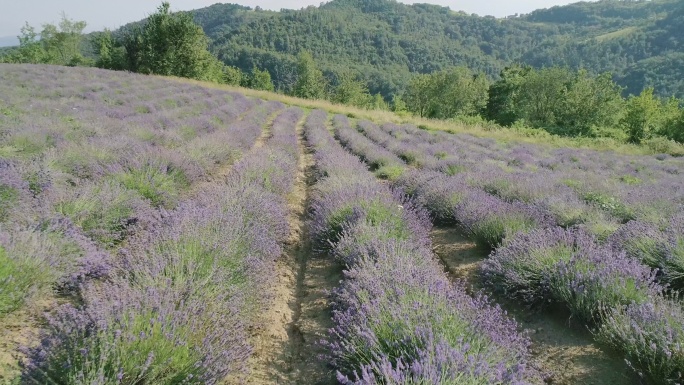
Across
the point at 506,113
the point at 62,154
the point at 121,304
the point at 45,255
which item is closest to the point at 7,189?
the point at 45,255

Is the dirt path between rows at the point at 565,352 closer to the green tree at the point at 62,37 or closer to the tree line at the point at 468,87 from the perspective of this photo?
the tree line at the point at 468,87

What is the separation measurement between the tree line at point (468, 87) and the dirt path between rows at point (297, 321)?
86.0 ft

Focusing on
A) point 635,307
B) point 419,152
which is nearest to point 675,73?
point 419,152

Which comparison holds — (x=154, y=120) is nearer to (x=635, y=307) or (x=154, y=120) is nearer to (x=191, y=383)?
(x=191, y=383)

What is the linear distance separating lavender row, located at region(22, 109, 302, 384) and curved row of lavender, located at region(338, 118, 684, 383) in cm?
218

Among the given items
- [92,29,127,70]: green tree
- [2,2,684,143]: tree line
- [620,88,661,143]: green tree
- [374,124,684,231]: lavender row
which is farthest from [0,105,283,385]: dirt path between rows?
[92,29,127,70]: green tree

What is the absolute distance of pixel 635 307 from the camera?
101 inches

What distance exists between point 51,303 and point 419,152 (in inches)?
368

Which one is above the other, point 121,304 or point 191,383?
point 121,304

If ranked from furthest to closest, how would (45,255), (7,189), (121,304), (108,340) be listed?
(7,189)
(45,255)
(121,304)
(108,340)

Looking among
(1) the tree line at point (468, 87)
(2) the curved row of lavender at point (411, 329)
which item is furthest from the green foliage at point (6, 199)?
(1) the tree line at point (468, 87)

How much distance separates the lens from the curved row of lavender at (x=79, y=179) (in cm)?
279

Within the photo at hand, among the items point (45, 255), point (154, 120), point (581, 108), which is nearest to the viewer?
point (45, 255)

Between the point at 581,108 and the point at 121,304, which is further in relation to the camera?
the point at 581,108
